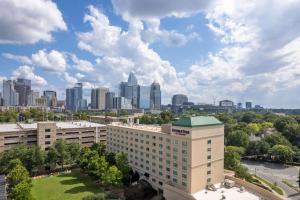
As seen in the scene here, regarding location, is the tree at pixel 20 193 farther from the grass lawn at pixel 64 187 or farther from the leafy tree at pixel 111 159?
the leafy tree at pixel 111 159

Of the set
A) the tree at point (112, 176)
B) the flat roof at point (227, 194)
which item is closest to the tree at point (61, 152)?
the tree at point (112, 176)

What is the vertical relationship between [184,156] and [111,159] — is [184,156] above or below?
above

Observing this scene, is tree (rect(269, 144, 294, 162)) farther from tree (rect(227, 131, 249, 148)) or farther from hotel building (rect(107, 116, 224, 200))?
hotel building (rect(107, 116, 224, 200))

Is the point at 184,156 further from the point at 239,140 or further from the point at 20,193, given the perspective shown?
the point at 239,140

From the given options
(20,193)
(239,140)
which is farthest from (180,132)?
(239,140)

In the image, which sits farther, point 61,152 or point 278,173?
point 278,173

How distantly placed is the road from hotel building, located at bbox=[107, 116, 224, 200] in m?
20.4

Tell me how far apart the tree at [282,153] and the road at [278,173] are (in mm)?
3007

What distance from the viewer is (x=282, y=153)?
291 feet

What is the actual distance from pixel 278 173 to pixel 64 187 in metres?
66.1

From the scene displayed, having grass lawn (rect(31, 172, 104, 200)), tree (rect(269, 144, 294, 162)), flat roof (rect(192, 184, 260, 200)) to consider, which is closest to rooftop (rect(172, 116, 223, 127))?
A: flat roof (rect(192, 184, 260, 200))

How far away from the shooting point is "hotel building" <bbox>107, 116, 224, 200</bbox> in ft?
169

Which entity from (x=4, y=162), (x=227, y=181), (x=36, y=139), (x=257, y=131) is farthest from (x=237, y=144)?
(x=4, y=162)

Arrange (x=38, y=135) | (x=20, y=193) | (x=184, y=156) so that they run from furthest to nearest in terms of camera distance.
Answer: (x=38, y=135) < (x=184, y=156) < (x=20, y=193)
